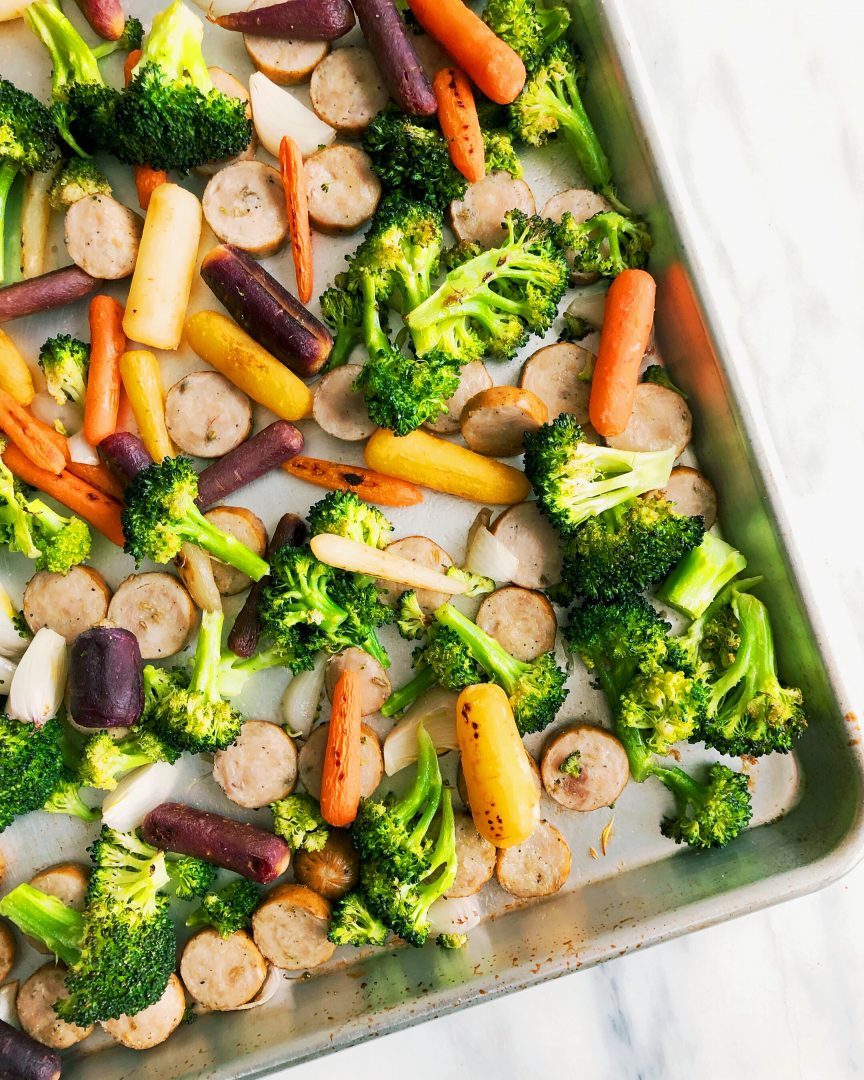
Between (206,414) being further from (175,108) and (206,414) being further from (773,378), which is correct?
(773,378)

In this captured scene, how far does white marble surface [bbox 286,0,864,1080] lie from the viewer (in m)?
2.73

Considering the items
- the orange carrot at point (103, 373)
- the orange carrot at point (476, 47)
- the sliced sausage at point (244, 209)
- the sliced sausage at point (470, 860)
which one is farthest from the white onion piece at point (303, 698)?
the orange carrot at point (476, 47)

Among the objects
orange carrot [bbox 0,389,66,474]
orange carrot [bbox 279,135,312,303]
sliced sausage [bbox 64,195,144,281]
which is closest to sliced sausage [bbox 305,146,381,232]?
orange carrot [bbox 279,135,312,303]

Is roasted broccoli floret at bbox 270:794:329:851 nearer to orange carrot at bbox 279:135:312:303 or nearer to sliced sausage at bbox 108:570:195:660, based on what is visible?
sliced sausage at bbox 108:570:195:660

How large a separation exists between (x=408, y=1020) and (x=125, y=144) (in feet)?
8.19

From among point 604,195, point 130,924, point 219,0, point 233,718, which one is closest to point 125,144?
point 219,0

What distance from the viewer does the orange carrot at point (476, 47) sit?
2438 millimetres

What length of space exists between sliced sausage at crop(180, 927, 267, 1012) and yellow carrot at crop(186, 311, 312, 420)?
1510 millimetres

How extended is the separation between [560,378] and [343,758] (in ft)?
4.09

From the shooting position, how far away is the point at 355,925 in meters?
2.38

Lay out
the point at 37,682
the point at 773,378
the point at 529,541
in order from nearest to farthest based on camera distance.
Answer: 1. the point at 37,682
2. the point at 529,541
3. the point at 773,378

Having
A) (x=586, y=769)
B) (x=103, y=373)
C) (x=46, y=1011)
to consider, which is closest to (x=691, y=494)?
(x=586, y=769)

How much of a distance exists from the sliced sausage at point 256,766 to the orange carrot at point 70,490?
70 centimetres

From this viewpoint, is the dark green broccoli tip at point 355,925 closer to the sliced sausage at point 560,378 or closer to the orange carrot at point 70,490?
the orange carrot at point 70,490
